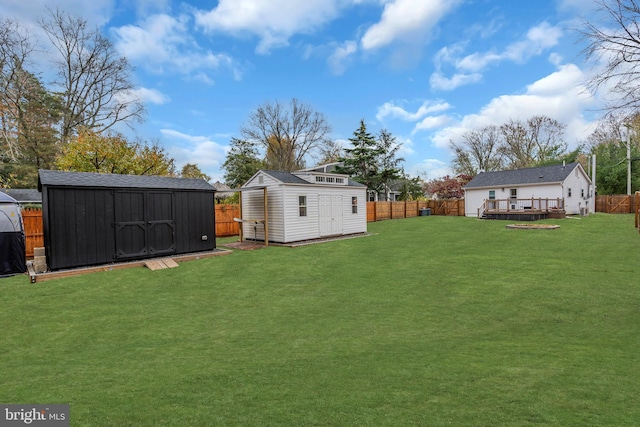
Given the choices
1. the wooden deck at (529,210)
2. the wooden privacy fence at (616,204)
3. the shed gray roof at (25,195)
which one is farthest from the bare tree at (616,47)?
the wooden privacy fence at (616,204)

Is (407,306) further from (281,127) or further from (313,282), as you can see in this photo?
(281,127)

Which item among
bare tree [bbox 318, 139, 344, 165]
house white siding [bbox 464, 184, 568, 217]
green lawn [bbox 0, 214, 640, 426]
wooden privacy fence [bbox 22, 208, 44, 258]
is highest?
bare tree [bbox 318, 139, 344, 165]

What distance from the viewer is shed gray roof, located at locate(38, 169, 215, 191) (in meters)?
9.34

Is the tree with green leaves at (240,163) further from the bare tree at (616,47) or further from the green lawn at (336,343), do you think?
the bare tree at (616,47)

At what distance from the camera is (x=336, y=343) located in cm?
461

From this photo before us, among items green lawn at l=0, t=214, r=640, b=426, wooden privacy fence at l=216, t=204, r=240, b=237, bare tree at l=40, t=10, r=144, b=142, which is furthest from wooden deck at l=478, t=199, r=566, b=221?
bare tree at l=40, t=10, r=144, b=142

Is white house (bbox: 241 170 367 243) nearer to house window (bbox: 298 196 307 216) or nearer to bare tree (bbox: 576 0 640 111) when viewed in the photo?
house window (bbox: 298 196 307 216)

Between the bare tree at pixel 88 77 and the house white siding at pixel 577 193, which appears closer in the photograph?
the bare tree at pixel 88 77

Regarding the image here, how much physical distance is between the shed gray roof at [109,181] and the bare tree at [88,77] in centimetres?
1698

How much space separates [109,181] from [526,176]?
30357 millimetres

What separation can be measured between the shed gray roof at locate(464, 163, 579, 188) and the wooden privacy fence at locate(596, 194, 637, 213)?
6644 millimetres

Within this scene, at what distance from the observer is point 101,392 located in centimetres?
315

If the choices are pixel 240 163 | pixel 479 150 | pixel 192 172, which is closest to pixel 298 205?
pixel 240 163

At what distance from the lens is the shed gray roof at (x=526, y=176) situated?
25578mm
